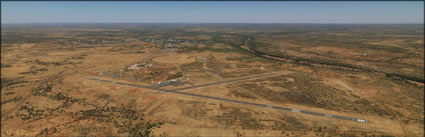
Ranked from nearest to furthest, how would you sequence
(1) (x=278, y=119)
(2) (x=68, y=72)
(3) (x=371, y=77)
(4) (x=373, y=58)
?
1. (1) (x=278, y=119)
2. (3) (x=371, y=77)
3. (2) (x=68, y=72)
4. (4) (x=373, y=58)

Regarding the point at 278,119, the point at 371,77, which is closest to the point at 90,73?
the point at 278,119

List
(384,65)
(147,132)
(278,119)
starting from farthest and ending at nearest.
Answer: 1. (384,65)
2. (278,119)
3. (147,132)

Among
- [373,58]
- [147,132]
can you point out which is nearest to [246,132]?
[147,132]

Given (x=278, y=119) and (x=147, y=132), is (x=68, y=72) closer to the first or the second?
(x=147, y=132)

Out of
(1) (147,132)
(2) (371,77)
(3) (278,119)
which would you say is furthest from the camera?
(2) (371,77)

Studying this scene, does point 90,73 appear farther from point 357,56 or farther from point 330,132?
point 357,56

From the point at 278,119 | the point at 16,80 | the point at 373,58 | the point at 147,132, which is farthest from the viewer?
the point at 373,58

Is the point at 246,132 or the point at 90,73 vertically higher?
the point at 90,73

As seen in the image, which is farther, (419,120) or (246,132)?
(419,120)

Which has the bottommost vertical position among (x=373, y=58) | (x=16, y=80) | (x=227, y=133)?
(x=227, y=133)
